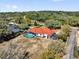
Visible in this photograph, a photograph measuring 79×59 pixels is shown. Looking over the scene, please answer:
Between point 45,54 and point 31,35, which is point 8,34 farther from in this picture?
point 45,54

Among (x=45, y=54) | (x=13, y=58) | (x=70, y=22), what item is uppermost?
(x=13, y=58)

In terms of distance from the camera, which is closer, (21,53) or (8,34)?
(21,53)

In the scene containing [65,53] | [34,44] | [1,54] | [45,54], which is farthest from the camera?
[34,44]

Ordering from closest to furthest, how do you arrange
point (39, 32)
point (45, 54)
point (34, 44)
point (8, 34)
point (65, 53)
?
point (45, 54) < point (65, 53) < point (34, 44) < point (8, 34) < point (39, 32)

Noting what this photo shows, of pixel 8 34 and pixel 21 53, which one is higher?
pixel 21 53

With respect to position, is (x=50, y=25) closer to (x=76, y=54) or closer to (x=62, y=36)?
(x=62, y=36)

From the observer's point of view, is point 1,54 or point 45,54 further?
point 45,54

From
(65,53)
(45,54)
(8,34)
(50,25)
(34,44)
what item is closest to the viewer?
(45,54)

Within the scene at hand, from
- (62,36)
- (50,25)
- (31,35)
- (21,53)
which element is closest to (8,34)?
(31,35)

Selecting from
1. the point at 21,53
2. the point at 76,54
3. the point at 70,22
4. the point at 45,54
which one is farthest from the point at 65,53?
the point at 70,22
